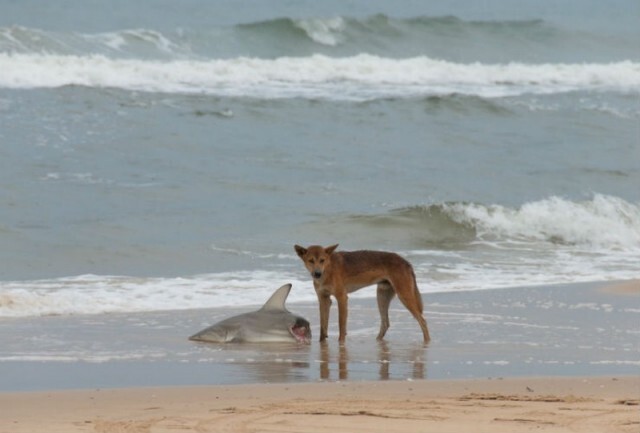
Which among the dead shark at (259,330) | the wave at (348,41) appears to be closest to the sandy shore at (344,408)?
the dead shark at (259,330)

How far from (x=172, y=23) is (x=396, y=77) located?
887 centimetres

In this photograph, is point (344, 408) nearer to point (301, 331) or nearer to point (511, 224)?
point (301, 331)

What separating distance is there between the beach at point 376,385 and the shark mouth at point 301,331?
206 millimetres

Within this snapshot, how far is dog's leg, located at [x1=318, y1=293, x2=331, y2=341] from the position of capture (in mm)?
10180

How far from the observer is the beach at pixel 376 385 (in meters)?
6.87

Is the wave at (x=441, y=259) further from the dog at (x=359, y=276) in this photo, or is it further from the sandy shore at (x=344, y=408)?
the sandy shore at (x=344, y=408)

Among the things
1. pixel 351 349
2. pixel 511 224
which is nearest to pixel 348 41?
pixel 511 224

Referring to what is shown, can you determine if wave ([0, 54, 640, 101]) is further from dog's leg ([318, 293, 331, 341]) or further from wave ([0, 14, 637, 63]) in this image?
dog's leg ([318, 293, 331, 341])

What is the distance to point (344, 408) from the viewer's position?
7215mm

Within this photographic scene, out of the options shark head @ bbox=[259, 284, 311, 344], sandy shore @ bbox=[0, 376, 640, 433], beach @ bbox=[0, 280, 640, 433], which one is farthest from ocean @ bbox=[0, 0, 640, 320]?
sandy shore @ bbox=[0, 376, 640, 433]

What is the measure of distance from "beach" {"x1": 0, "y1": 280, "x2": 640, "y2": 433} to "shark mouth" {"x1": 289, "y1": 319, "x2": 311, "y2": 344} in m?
0.21

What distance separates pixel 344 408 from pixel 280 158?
14985mm

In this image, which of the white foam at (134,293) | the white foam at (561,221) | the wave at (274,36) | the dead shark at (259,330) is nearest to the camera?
the dead shark at (259,330)

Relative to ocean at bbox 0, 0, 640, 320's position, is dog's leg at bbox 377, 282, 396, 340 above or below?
below
